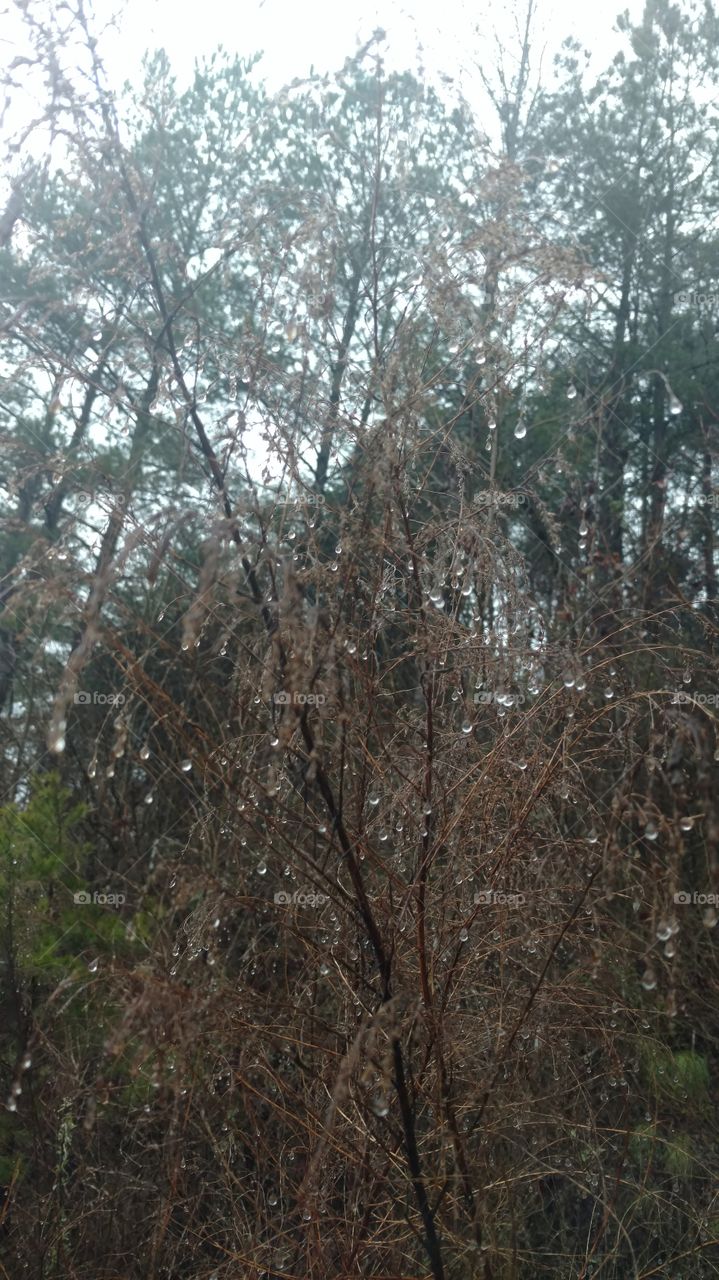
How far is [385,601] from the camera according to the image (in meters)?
2.70

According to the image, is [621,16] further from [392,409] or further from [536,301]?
[392,409]

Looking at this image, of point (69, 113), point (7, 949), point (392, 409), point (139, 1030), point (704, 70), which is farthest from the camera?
point (704, 70)

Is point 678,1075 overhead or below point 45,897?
below

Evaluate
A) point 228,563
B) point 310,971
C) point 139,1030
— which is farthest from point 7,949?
point 228,563

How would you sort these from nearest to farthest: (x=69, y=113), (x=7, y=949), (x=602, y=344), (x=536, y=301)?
1. (x=69, y=113)
2. (x=536, y=301)
3. (x=7, y=949)
4. (x=602, y=344)

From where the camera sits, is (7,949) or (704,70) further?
(704,70)

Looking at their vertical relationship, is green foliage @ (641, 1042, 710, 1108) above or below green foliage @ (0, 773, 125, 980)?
below

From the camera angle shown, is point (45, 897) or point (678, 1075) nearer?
point (678, 1075)

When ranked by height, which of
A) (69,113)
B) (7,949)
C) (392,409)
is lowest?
(7,949)

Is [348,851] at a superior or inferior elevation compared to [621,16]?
inferior

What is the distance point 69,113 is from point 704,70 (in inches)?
319

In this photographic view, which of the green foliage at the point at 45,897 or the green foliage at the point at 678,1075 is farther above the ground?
the green foliage at the point at 45,897

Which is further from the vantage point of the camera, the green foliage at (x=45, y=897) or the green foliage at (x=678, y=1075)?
the green foliage at (x=45, y=897)

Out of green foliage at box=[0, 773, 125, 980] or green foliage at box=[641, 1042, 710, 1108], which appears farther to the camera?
green foliage at box=[0, 773, 125, 980]
